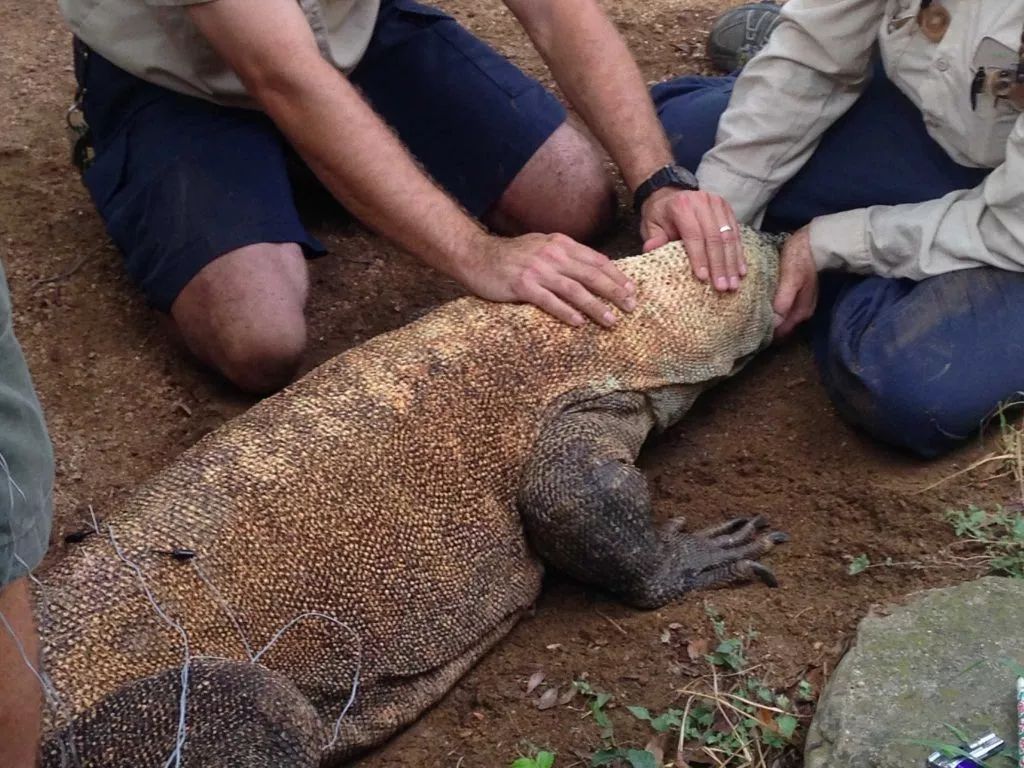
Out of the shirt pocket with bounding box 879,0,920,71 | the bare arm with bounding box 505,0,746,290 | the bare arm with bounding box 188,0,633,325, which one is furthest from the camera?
the bare arm with bounding box 505,0,746,290

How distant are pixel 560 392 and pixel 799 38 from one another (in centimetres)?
138

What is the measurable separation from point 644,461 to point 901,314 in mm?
813

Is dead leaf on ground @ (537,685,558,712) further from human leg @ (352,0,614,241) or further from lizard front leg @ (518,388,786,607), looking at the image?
human leg @ (352,0,614,241)

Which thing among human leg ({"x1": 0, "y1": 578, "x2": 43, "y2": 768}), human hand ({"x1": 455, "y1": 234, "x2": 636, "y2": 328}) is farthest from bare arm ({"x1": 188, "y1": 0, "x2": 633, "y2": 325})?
human leg ({"x1": 0, "y1": 578, "x2": 43, "y2": 768})

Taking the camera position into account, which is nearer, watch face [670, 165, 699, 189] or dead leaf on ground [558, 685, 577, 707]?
dead leaf on ground [558, 685, 577, 707]

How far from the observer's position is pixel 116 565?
2416 millimetres

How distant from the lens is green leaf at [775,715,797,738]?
244 centimetres

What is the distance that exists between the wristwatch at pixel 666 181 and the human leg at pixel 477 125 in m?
0.61

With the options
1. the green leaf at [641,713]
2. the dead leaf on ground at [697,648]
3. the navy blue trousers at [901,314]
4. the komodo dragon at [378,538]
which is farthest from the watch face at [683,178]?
the green leaf at [641,713]

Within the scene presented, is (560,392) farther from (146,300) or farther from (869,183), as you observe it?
(146,300)

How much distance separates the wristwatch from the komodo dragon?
31 cm

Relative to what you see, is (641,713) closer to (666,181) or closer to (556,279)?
(556,279)

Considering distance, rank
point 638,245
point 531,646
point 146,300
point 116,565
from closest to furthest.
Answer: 1. point 116,565
2. point 531,646
3. point 146,300
4. point 638,245

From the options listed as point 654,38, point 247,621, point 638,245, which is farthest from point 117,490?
point 654,38
